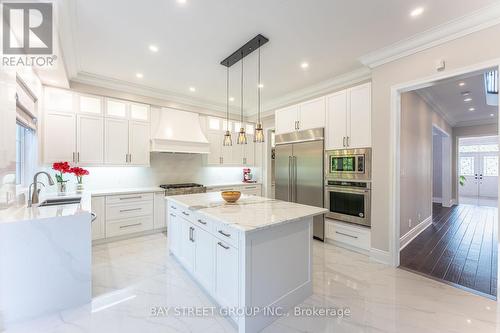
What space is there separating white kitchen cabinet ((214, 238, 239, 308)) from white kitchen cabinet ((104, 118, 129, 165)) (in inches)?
118

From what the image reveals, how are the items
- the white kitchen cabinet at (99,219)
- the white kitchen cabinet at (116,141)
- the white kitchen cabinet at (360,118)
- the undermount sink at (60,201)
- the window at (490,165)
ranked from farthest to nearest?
1. the window at (490,165)
2. the white kitchen cabinet at (116,141)
3. the white kitchen cabinet at (99,219)
4. the white kitchen cabinet at (360,118)
5. the undermount sink at (60,201)

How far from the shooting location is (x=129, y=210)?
152 inches

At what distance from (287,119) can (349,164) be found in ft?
5.02

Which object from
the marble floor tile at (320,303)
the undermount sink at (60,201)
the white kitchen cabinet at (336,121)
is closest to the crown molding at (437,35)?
the white kitchen cabinet at (336,121)

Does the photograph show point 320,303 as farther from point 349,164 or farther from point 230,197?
point 349,164

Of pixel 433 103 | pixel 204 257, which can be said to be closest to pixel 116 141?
pixel 204 257

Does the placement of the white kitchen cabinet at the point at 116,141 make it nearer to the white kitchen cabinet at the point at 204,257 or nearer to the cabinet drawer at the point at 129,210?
the cabinet drawer at the point at 129,210

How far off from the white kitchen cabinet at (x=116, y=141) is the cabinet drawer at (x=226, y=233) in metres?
2.95

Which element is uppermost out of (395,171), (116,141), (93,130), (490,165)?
(93,130)

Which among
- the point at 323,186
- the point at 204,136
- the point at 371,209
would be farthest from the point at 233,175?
the point at 371,209

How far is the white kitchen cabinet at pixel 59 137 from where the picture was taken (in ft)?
11.0

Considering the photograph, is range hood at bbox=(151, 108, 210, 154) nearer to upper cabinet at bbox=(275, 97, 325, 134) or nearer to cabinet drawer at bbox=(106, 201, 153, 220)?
cabinet drawer at bbox=(106, 201, 153, 220)

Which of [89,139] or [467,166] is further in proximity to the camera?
[467,166]

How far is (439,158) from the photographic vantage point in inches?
285
